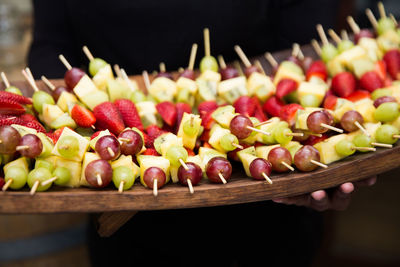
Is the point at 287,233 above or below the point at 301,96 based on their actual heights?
below

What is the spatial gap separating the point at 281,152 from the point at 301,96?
0.36 m

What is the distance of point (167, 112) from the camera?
1.26 meters

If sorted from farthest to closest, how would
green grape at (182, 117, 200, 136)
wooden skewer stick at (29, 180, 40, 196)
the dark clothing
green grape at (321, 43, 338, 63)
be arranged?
1. green grape at (321, 43, 338, 63)
2. the dark clothing
3. green grape at (182, 117, 200, 136)
4. wooden skewer stick at (29, 180, 40, 196)

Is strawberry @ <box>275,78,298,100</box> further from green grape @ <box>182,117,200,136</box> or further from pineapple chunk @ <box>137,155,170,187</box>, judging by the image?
pineapple chunk @ <box>137,155,170,187</box>

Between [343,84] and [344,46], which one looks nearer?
[343,84]

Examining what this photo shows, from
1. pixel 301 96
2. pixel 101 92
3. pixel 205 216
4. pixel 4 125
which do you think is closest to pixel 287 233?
pixel 205 216

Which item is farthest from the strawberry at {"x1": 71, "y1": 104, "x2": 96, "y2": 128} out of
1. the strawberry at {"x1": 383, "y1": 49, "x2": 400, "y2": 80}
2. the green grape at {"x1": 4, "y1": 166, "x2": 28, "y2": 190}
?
the strawberry at {"x1": 383, "y1": 49, "x2": 400, "y2": 80}

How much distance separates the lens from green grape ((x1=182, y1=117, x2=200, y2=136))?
111 centimetres

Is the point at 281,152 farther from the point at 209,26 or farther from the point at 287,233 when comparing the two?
the point at 209,26

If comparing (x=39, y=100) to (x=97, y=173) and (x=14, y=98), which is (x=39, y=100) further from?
(x=97, y=173)

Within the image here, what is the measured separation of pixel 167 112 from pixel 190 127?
169mm

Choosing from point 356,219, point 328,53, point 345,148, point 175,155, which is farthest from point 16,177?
point 356,219

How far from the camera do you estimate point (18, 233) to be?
168cm

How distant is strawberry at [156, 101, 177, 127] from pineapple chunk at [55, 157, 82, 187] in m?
0.32
